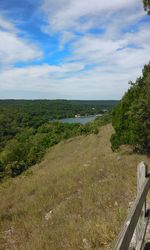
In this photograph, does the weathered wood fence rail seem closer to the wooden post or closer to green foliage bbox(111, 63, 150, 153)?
the wooden post

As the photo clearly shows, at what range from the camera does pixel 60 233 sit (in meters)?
5.89

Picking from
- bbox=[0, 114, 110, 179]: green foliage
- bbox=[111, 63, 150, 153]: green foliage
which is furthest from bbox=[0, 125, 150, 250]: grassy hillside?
bbox=[0, 114, 110, 179]: green foliage

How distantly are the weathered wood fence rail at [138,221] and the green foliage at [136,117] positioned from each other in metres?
13.3

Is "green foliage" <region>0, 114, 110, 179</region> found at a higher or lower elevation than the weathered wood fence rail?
lower

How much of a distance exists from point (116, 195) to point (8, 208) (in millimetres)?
3813

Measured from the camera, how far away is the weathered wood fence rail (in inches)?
105

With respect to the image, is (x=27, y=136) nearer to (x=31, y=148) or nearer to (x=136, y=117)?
(x=31, y=148)

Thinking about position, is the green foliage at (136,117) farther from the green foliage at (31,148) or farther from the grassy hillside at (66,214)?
the green foliage at (31,148)

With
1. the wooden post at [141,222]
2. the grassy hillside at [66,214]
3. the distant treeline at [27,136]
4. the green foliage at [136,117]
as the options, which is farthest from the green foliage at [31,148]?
the wooden post at [141,222]

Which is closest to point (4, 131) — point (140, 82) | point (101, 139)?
point (101, 139)

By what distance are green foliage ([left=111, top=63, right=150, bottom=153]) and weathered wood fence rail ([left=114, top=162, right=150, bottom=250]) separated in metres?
13.3

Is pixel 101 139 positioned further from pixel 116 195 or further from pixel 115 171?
pixel 116 195

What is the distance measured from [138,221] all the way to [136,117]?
14426 mm

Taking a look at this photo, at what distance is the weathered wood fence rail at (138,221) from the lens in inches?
105
